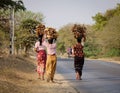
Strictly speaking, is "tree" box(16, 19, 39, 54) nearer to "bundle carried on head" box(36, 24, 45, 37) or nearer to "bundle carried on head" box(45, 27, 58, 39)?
"bundle carried on head" box(36, 24, 45, 37)

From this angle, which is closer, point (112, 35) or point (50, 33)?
point (50, 33)

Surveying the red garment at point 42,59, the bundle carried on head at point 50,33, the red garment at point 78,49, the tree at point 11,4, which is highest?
the tree at point 11,4

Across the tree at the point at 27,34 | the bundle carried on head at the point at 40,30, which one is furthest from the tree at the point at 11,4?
the tree at the point at 27,34

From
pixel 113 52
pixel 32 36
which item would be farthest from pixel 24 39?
pixel 113 52

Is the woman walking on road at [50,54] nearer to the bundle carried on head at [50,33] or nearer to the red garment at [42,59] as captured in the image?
the bundle carried on head at [50,33]

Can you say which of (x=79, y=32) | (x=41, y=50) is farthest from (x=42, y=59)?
(x=79, y=32)

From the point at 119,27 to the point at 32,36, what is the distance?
10.3 metres

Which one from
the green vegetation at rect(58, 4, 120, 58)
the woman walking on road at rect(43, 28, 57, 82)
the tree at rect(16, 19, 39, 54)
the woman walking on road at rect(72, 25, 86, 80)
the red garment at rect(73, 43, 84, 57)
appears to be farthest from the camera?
the green vegetation at rect(58, 4, 120, 58)

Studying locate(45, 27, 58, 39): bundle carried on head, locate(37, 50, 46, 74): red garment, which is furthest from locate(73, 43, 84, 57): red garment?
locate(45, 27, 58, 39): bundle carried on head

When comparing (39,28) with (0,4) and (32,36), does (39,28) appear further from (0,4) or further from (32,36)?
(32,36)

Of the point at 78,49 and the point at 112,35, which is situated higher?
the point at 112,35

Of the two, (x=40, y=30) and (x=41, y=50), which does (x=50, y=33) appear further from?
(x=41, y=50)

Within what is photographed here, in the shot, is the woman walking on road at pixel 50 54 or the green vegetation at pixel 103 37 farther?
the green vegetation at pixel 103 37

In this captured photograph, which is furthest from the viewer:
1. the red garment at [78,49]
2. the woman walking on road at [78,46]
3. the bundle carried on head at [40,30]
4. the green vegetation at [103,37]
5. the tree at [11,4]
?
the green vegetation at [103,37]
